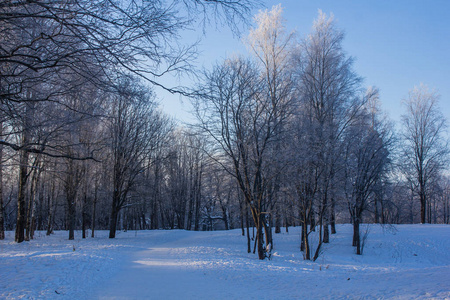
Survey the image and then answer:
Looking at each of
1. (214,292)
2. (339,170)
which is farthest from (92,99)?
(339,170)

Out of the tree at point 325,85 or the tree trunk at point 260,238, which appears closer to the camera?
the tree trunk at point 260,238

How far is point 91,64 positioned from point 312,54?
17.3m

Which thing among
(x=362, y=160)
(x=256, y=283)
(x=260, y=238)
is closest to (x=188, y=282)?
(x=256, y=283)

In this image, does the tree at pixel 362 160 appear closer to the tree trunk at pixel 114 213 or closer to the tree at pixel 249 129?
the tree at pixel 249 129

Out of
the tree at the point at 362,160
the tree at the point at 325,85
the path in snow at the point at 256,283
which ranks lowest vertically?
the path in snow at the point at 256,283

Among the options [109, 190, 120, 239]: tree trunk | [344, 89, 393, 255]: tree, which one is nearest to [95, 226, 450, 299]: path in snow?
[344, 89, 393, 255]: tree

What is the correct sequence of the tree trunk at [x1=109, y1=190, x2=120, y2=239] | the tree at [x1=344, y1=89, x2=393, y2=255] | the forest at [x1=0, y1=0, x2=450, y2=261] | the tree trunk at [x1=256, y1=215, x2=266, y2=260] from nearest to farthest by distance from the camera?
1. the forest at [x1=0, y1=0, x2=450, y2=261]
2. the tree trunk at [x1=256, y1=215, x2=266, y2=260]
3. the tree at [x1=344, y1=89, x2=393, y2=255]
4. the tree trunk at [x1=109, y1=190, x2=120, y2=239]

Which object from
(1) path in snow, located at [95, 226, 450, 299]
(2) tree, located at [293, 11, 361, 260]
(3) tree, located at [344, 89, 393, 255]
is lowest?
(1) path in snow, located at [95, 226, 450, 299]

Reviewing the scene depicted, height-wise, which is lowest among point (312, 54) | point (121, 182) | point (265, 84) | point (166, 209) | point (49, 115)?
point (166, 209)

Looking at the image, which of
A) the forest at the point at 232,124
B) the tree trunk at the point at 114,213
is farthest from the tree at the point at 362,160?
the tree trunk at the point at 114,213

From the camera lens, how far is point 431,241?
20234 millimetres

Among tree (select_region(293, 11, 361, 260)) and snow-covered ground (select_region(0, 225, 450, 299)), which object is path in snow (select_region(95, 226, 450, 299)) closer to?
snow-covered ground (select_region(0, 225, 450, 299))

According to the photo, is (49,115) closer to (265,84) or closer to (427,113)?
(265,84)

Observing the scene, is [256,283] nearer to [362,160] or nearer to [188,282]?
[188,282]
